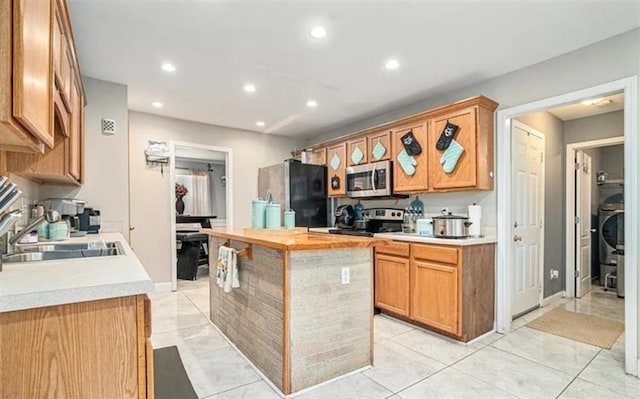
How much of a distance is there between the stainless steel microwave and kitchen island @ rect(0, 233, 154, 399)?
325cm

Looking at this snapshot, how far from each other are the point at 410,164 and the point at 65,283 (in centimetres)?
332

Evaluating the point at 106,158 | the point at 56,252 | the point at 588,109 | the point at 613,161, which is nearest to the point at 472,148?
the point at 588,109

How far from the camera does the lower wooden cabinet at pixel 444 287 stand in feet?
9.52

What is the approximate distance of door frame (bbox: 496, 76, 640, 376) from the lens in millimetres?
2387

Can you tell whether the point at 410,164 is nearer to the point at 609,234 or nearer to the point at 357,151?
the point at 357,151

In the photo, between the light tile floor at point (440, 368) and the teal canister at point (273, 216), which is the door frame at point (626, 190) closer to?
the light tile floor at point (440, 368)

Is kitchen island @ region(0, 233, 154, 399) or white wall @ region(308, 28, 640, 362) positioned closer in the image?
kitchen island @ region(0, 233, 154, 399)

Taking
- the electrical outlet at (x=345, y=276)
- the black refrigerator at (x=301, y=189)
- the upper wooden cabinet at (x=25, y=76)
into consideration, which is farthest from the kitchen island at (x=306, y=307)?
the black refrigerator at (x=301, y=189)

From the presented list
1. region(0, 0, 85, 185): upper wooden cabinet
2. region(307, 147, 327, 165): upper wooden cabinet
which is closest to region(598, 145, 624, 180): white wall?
region(307, 147, 327, 165): upper wooden cabinet

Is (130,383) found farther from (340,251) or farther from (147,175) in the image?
(147,175)

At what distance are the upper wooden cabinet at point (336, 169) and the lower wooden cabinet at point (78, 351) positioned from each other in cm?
386

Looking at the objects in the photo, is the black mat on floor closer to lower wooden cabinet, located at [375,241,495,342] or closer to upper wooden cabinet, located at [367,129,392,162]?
lower wooden cabinet, located at [375,241,495,342]

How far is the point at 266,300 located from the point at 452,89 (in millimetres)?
3006

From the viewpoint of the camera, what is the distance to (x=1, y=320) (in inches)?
34.7
